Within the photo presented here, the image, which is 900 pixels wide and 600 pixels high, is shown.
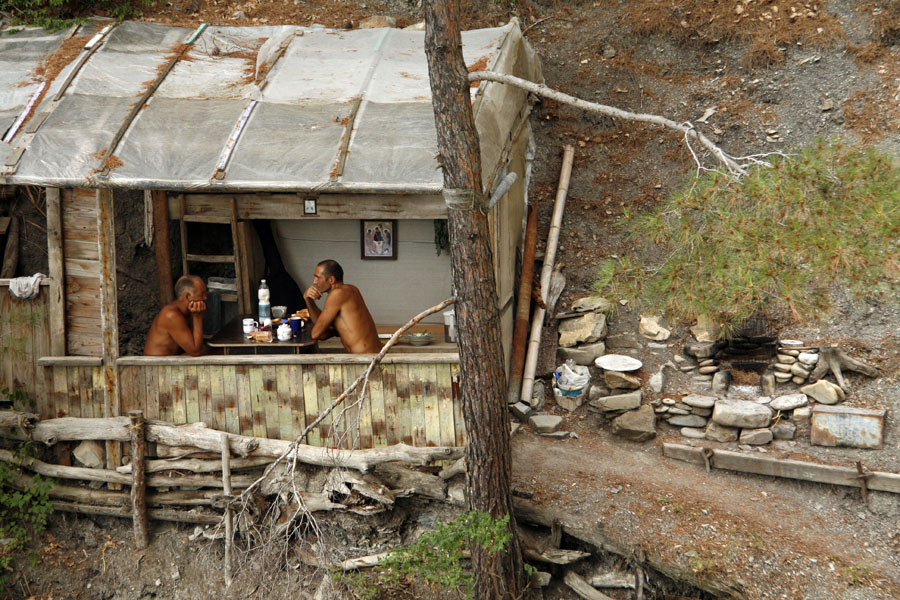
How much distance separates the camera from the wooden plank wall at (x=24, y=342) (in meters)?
7.56

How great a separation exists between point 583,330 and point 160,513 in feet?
16.4

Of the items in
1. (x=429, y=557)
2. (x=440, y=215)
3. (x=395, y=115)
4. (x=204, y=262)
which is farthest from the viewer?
(x=204, y=262)

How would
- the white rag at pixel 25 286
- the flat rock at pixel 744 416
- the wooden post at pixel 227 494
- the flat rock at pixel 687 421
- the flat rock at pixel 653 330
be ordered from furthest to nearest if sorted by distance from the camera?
the flat rock at pixel 653 330, the flat rock at pixel 687 421, the flat rock at pixel 744 416, the white rag at pixel 25 286, the wooden post at pixel 227 494

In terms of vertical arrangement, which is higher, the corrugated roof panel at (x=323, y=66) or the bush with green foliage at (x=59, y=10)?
the bush with green foliage at (x=59, y=10)

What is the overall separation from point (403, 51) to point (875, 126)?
6.38 meters

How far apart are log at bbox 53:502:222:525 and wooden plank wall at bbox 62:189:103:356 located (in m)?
1.65

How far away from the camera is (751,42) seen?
481 inches

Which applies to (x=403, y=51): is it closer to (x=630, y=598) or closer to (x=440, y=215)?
(x=440, y=215)

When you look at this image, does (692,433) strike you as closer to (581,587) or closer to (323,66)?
(581,587)

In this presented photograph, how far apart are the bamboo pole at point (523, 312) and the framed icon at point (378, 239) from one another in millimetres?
1637

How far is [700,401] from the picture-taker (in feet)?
27.7

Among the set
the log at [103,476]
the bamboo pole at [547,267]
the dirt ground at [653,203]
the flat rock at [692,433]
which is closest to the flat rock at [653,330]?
the dirt ground at [653,203]

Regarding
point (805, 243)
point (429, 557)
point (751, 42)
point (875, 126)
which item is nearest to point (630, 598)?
point (429, 557)

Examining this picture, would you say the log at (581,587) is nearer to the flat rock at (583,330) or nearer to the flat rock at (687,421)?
the flat rock at (687,421)
